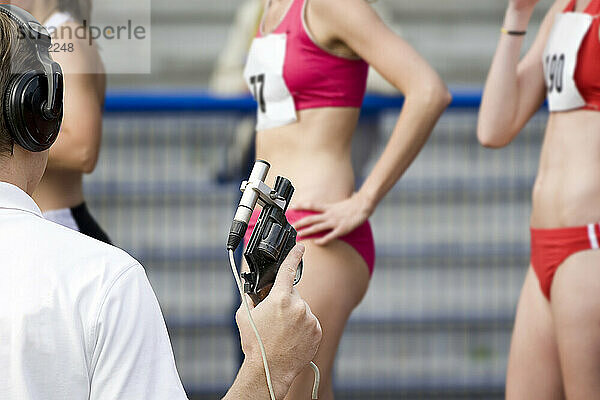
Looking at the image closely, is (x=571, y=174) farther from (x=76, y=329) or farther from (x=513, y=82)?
(x=76, y=329)

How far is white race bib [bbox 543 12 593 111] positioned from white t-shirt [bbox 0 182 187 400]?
1.66 m

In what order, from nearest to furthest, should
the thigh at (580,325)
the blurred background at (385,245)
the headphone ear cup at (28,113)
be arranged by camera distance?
the headphone ear cup at (28,113) → the thigh at (580,325) → the blurred background at (385,245)

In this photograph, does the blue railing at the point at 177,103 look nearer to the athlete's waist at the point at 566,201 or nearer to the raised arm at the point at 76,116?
the raised arm at the point at 76,116

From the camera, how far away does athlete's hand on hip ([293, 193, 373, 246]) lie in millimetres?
2543

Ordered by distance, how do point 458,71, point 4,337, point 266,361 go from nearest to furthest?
point 4,337, point 266,361, point 458,71

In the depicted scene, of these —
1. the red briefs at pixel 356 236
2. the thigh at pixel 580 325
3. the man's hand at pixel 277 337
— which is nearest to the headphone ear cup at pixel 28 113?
the man's hand at pixel 277 337

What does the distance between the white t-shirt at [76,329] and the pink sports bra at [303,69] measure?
1.34 meters

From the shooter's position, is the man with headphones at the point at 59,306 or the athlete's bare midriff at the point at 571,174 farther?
the athlete's bare midriff at the point at 571,174

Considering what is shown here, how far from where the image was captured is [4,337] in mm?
1298

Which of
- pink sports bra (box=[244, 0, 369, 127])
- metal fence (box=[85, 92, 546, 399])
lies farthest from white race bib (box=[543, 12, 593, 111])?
metal fence (box=[85, 92, 546, 399])

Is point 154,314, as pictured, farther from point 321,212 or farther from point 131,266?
point 321,212

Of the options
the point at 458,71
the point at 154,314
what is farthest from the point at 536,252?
the point at 458,71

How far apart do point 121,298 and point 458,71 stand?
524 cm

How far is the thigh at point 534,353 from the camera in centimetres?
265
